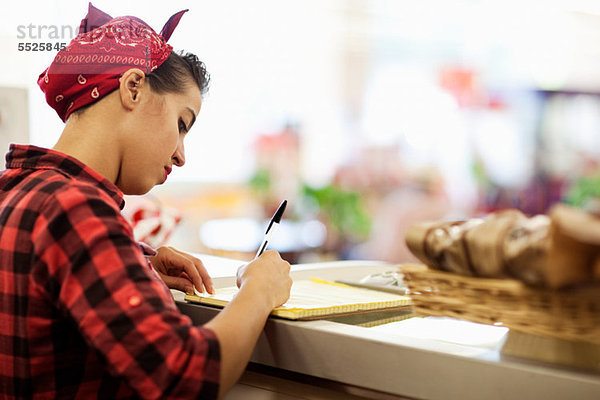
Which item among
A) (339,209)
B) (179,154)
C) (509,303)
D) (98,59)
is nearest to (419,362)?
(509,303)

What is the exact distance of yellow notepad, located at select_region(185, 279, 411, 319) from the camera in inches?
38.3

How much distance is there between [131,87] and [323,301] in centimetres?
45

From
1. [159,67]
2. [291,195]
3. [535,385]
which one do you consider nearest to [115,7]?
[291,195]

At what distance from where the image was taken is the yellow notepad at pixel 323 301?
97 centimetres

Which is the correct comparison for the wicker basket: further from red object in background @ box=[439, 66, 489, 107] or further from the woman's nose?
red object in background @ box=[439, 66, 489, 107]

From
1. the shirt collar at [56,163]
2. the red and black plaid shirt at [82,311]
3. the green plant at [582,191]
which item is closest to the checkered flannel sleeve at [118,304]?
the red and black plaid shirt at [82,311]

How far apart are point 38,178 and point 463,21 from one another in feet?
20.4

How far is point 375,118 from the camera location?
6.97 meters

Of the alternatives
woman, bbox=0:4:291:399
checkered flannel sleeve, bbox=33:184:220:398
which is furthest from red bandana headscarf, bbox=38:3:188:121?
checkered flannel sleeve, bbox=33:184:220:398

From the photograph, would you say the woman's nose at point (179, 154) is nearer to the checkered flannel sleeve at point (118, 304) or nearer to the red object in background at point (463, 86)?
the checkered flannel sleeve at point (118, 304)

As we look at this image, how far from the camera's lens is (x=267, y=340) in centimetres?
98

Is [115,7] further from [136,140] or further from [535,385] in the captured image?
[535,385]

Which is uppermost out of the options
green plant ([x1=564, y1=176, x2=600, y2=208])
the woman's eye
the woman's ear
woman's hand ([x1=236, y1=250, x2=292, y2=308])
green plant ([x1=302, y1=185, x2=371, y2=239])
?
the woman's ear

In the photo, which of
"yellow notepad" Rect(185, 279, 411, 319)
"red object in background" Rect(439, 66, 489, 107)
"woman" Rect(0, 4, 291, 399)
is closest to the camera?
"woman" Rect(0, 4, 291, 399)
